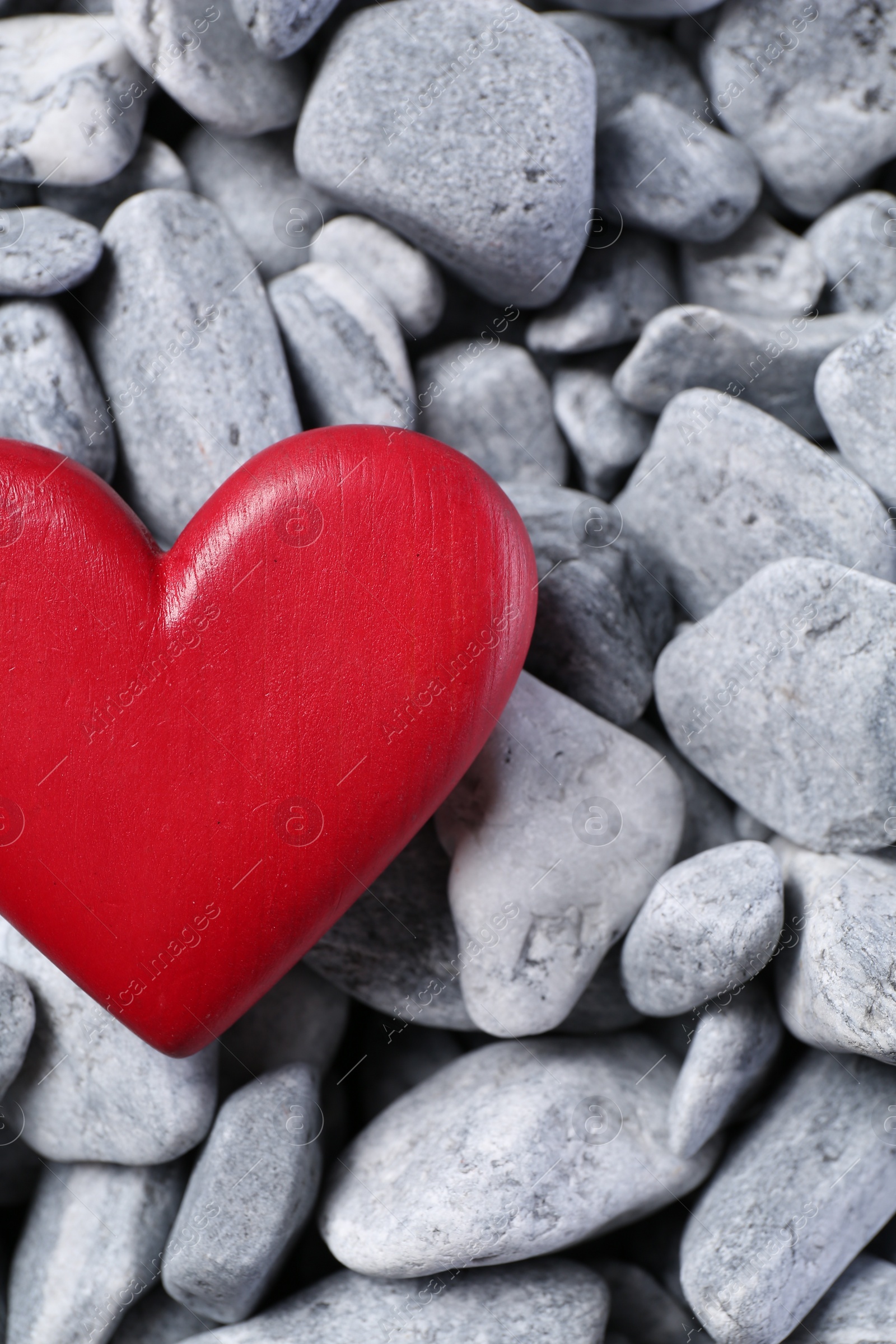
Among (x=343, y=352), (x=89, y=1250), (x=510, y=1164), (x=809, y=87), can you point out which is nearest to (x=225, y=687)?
(x=343, y=352)

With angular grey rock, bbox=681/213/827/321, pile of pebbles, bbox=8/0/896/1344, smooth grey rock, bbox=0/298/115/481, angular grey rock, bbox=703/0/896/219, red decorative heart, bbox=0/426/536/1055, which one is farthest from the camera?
angular grey rock, bbox=681/213/827/321

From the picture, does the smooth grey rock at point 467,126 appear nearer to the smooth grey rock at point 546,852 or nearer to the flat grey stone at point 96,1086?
the smooth grey rock at point 546,852

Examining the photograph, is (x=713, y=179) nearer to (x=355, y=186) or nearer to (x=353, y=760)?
(x=355, y=186)

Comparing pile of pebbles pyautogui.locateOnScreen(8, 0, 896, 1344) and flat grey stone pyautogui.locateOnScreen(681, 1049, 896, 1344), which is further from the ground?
pile of pebbles pyautogui.locateOnScreen(8, 0, 896, 1344)

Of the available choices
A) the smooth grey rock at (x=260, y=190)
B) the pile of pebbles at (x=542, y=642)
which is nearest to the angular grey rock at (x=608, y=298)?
the pile of pebbles at (x=542, y=642)

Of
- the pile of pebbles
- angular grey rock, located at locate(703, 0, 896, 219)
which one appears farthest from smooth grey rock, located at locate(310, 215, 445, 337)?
angular grey rock, located at locate(703, 0, 896, 219)

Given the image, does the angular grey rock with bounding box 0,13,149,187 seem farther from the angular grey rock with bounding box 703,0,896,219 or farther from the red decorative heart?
the angular grey rock with bounding box 703,0,896,219

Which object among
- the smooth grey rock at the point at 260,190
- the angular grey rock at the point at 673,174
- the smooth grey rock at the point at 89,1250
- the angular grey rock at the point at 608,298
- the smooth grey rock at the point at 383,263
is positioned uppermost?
the smooth grey rock at the point at 260,190
